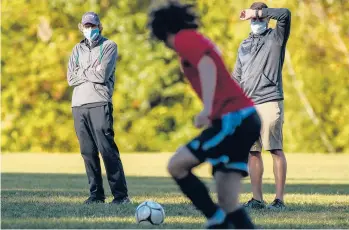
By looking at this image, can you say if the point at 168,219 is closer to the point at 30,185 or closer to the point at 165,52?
the point at 30,185

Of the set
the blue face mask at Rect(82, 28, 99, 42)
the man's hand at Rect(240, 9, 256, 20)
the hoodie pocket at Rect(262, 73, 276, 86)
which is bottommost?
the hoodie pocket at Rect(262, 73, 276, 86)

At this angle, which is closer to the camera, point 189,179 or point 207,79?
point 207,79

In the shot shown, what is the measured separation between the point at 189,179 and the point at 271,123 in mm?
3679

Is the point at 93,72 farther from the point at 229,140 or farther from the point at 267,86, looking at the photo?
the point at 229,140

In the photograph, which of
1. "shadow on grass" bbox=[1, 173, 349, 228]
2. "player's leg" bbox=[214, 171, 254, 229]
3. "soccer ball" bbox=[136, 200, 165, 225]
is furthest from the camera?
"shadow on grass" bbox=[1, 173, 349, 228]

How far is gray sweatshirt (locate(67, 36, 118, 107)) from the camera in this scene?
34.8 feet

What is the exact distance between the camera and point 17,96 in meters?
35.1

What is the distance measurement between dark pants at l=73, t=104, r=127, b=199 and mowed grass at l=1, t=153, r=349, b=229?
0.32 meters

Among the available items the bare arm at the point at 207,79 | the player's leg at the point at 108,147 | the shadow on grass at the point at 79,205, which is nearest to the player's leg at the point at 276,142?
the shadow on grass at the point at 79,205

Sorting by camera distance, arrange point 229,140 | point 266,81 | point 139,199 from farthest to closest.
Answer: point 139,199 < point 266,81 < point 229,140

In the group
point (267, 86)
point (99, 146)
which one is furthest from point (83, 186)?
point (267, 86)

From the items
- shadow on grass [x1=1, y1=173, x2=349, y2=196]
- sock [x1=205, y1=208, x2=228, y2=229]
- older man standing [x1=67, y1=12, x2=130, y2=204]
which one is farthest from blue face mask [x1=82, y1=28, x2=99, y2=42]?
sock [x1=205, y1=208, x2=228, y2=229]

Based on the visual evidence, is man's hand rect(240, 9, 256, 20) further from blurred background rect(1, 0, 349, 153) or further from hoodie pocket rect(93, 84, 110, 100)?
blurred background rect(1, 0, 349, 153)

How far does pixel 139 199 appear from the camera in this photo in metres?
11.7
